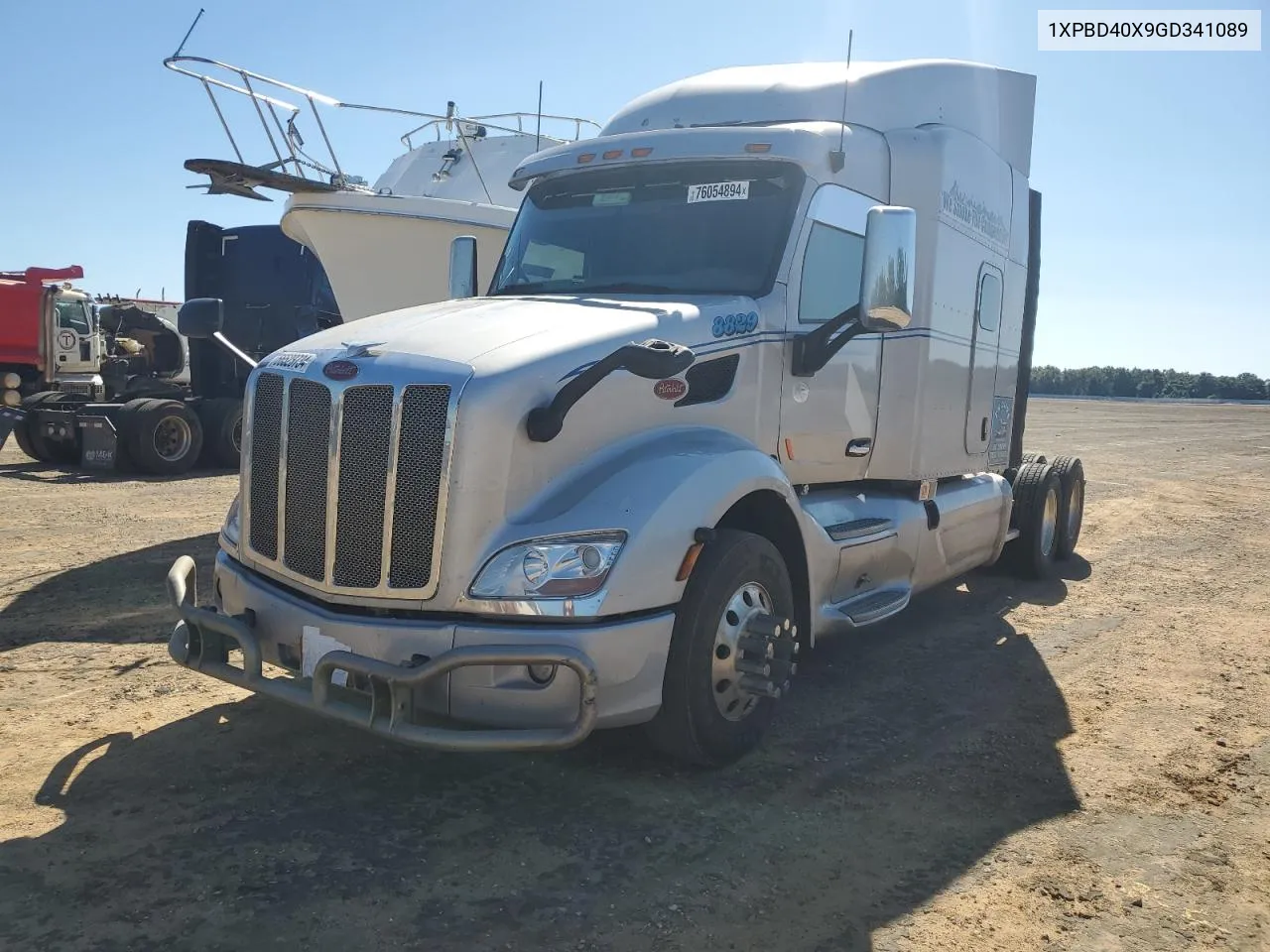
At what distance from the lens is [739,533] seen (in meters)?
4.25

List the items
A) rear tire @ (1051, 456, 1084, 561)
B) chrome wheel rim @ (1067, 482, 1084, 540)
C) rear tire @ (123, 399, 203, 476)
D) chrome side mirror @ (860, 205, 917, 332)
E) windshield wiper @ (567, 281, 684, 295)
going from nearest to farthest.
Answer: chrome side mirror @ (860, 205, 917, 332) < windshield wiper @ (567, 281, 684, 295) < rear tire @ (1051, 456, 1084, 561) < chrome wheel rim @ (1067, 482, 1084, 540) < rear tire @ (123, 399, 203, 476)

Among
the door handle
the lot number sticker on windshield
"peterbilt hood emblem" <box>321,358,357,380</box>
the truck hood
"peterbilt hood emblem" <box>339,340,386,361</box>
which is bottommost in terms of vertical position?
the door handle

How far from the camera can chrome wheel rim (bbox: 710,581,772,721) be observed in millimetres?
4160

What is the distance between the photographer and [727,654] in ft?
13.8

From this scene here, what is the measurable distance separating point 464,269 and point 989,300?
3.82 meters

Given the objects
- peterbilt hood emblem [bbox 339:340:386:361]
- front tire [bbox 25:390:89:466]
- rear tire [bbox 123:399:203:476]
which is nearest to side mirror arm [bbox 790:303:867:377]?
peterbilt hood emblem [bbox 339:340:386:361]

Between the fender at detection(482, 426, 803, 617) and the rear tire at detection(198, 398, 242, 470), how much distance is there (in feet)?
39.6

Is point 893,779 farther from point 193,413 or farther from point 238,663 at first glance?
point 193,413

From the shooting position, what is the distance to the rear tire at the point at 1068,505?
9.28 m

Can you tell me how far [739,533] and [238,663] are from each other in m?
2.20

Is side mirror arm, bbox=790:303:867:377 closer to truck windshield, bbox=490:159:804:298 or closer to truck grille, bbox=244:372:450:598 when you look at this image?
truck windshield, bbox=490:159:804:298

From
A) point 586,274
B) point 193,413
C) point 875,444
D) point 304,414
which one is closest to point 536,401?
point 304,414

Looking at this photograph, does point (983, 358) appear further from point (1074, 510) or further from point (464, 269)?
point (464, 269)

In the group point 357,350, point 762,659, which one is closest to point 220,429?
point 357,350
